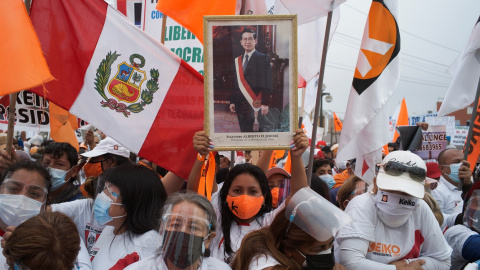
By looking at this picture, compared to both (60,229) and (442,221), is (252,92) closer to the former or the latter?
(60,229)

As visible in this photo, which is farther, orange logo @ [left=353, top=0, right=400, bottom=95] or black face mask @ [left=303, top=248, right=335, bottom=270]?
orange logo @ [left=353, top=0, right=400, bottom=95]

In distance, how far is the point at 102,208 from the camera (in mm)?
3342

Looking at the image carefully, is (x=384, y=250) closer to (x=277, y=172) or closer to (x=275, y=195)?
(x=275, y=195)

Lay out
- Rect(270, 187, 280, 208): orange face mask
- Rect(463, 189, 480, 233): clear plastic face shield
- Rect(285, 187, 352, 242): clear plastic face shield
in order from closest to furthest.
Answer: Rect(285, 187, 352, 242): clear plastic face shield
Rect(463, 189, 480, 233): clear plastic face shield
Rect(270, 187, 280, 208): orange face mask

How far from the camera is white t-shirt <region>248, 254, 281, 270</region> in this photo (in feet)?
9.04

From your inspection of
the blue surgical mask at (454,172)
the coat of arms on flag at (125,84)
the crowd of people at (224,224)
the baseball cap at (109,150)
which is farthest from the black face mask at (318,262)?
the blue surgical mask at (454,172)

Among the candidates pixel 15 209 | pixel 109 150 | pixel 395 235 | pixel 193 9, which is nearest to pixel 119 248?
pixel 15 209

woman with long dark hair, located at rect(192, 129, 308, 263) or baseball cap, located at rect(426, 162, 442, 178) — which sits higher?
woman with long dark hair, located at rect(192, 129, 308, 263)

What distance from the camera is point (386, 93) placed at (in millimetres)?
4406

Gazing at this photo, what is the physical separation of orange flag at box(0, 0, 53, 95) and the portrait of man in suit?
1.26 metres

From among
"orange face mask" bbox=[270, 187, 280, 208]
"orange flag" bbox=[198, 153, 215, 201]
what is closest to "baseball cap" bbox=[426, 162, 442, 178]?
"orange face mask" bbox=[270, 187, 280, 208]

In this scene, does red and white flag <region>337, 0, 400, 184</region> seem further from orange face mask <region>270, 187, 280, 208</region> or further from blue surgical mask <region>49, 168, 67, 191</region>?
blue surgical mask <region>49, 168, 67, 191</region>

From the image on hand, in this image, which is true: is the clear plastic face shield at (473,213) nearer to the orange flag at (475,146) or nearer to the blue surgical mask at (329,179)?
the orange flag at (475,146)

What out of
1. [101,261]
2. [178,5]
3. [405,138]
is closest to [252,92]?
[101,261]
